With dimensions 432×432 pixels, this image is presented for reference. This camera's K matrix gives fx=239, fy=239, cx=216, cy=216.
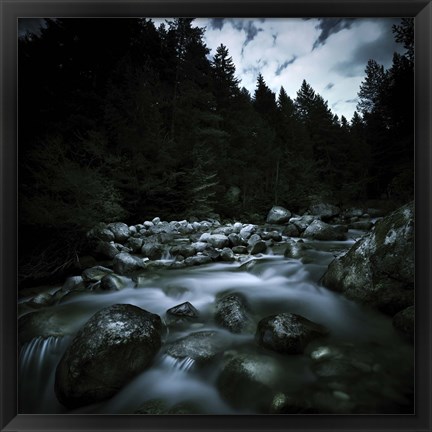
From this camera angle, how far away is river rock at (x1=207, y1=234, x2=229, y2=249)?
10.1 ft

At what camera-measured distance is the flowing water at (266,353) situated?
1176 millimetres

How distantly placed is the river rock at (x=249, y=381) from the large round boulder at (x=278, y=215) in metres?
2.60

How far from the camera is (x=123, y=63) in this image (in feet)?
7.03

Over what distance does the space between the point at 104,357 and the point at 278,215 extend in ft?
10.2

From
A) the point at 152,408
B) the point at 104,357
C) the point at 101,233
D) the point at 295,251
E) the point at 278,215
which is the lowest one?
the point at 152,408

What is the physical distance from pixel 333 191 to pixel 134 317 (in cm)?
288

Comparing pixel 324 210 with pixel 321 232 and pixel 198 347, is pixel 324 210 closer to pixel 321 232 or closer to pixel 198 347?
pixel 321 232

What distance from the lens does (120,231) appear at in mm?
2471

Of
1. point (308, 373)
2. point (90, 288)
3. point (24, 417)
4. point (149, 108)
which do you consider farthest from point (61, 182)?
point (308, 373)

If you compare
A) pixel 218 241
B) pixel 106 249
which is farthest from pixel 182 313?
pixel 218 241

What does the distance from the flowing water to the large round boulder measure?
1.84m

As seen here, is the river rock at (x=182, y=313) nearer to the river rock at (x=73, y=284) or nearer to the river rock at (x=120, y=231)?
the river rock at (x=73, y=284)

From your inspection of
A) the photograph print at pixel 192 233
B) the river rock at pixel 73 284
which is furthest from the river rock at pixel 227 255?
the river rock at pixel 73 284
